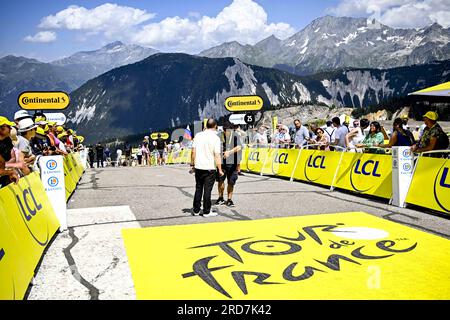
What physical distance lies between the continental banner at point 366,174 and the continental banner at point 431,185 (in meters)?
0.74

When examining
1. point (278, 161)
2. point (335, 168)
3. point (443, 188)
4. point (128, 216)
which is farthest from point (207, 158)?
point (278, 161)

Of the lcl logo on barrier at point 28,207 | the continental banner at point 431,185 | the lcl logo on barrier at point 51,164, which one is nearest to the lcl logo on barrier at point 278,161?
the continental banner at point 431,185

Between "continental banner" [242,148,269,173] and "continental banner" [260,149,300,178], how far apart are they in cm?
44

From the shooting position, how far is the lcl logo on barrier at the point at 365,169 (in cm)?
982

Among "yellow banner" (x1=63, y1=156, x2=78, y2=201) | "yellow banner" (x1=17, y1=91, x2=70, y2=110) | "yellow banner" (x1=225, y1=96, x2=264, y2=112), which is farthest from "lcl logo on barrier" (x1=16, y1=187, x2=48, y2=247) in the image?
"yellow banner" (x1=225, y1=96, x2=264, y2=112)

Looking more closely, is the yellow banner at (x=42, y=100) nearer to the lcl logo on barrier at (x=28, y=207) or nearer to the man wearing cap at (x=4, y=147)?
the man wearing cap at (x=4, y=147)

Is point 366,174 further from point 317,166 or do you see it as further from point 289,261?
point 289,261

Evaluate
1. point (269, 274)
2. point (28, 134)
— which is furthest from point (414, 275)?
point (28, 134)

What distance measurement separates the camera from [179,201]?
10109 millimetres

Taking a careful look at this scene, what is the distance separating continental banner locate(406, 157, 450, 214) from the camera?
7.65 metres

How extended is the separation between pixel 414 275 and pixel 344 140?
7.96m

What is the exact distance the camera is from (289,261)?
Answer: 16.6ft
